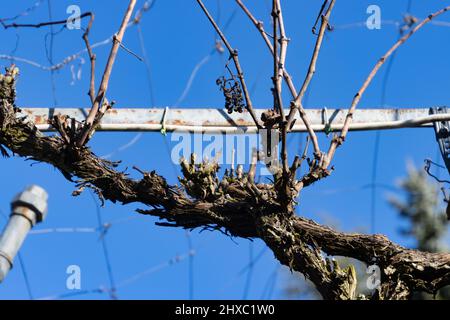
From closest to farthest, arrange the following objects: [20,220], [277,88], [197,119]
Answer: [20,220], [277,88], [197,119]

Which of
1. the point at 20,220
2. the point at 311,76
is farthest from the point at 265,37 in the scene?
the point at 20,220

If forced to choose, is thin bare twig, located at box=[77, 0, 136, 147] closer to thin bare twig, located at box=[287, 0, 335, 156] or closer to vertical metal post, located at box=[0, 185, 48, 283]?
thin bare twig, located at box=[287, 0, 335, 156]

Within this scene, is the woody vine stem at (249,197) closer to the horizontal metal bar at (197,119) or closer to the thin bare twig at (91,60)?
the thin bare twig at (91,60)

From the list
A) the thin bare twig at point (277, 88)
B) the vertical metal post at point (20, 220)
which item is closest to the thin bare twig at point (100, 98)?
the thin bare twig at point (277, 88)

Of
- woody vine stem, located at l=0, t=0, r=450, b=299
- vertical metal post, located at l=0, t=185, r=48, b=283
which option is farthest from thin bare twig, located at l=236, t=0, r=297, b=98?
vertical metal post, located at l=0, t=185, r=48, b=283

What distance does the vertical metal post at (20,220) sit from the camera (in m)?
1.91

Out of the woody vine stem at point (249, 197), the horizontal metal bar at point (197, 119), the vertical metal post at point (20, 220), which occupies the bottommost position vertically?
the vertical metal post at point (20, 220)

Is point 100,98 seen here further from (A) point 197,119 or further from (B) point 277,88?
(A) point 197,119

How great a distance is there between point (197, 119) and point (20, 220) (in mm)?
2004

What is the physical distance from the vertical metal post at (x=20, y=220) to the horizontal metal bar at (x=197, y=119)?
1.80 metres

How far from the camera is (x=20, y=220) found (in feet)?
6.36

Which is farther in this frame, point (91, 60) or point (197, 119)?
point (197, 119)
